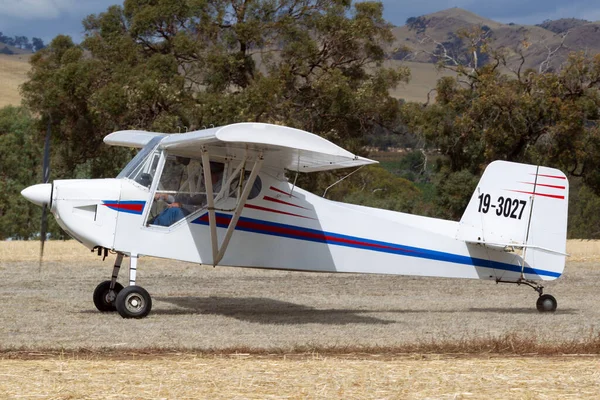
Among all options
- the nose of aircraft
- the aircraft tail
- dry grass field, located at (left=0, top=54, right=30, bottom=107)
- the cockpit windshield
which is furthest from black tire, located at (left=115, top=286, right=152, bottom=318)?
dry grass field, located at (left=0, top=54, right=30, bottom=107)

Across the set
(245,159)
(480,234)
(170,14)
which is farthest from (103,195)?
(170,14)

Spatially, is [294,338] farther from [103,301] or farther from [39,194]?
[39,194]

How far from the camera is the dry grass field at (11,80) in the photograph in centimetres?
9393

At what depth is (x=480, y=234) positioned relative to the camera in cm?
1377

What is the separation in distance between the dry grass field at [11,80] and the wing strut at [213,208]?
81.2 meters

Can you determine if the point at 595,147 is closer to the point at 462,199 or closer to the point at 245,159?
the point at 462,199

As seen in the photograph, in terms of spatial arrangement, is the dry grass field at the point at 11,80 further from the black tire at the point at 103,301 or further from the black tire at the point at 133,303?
the black tire at the point at 133,303

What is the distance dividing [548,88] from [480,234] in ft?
77.7

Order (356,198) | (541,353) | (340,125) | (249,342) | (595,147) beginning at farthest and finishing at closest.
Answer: (356,198), (340,125), (595,147), (249,342), (541,353)

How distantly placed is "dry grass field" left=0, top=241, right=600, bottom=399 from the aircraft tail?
101 cm

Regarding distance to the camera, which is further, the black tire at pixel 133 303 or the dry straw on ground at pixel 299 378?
the black tire at pixel 133 303

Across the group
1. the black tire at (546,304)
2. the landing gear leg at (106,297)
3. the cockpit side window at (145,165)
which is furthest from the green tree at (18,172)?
the black tire at (546,304)

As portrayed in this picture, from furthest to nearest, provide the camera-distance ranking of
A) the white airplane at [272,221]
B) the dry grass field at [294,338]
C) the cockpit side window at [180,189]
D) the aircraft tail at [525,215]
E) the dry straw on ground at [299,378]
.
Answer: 1. the aircraft tail at [525,215]
2. the cockpit side window at [180,189]
3. the white airplane at [272,221]
4. the dry grass field at [294,338]
5. the dry straw on ground at [299,378]

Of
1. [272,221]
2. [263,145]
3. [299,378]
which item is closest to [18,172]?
[272,221]
